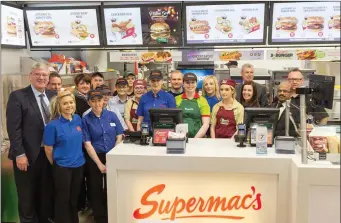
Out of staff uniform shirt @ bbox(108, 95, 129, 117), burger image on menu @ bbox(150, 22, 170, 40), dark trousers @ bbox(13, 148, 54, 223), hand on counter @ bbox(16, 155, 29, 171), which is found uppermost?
burger image on menu @ bbox(150, 22, 170, 40)

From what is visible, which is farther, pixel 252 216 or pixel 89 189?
pixel 89 189

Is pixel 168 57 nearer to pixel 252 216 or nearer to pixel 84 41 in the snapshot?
pixel 84 41

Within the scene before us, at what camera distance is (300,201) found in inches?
105

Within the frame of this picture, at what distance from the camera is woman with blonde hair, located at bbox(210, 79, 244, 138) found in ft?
13.1

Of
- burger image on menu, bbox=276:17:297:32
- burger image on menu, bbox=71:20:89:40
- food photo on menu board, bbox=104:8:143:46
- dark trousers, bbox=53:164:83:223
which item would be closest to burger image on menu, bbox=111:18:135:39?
food photo on menu board, bbox=104:8:143:46

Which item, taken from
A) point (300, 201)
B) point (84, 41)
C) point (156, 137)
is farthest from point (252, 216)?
point (84, 41)

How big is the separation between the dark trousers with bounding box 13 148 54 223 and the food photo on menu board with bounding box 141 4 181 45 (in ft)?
6.39

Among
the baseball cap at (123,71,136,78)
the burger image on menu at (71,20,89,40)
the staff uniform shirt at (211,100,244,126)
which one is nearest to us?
the staff uniform shirt at (211,100,244,126)

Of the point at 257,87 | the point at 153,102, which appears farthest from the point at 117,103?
the point at 257,87

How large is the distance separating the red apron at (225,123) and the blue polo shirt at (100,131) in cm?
110

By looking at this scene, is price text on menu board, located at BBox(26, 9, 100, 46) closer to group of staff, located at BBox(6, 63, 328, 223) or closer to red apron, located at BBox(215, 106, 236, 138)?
group of staff, located at BBox(6, 63, 328, 223)

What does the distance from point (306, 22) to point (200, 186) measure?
2.58 metres

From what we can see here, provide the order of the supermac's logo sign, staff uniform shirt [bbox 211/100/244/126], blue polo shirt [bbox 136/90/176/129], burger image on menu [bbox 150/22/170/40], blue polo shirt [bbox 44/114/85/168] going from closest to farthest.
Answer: the supermac's logo sign < blue polo shirt [bbox 44/114/85/168] < staff uniform shirt [bbox 211/100/244/126] < blue polo shirt [bbox 136/90/176/129] < burger image on menu [bbox 150/22/170/40]

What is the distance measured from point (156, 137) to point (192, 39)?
1864mm
